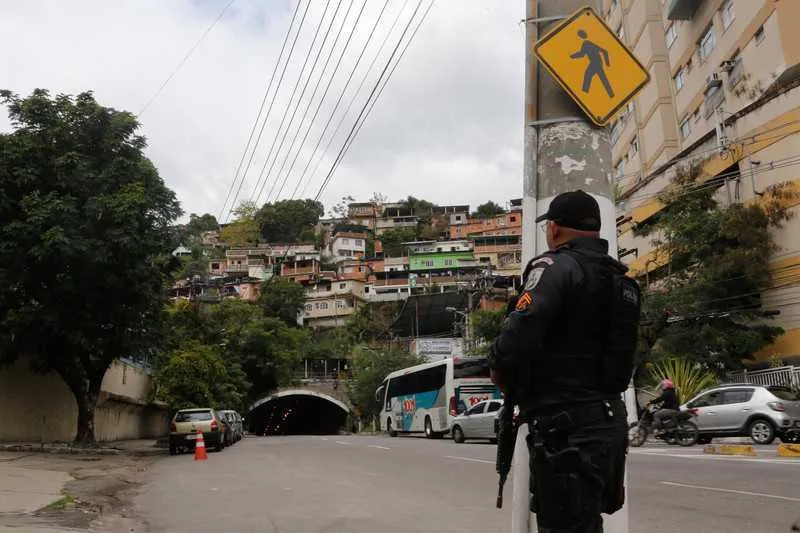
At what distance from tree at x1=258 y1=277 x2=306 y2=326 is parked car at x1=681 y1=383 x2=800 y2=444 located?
60965 mm

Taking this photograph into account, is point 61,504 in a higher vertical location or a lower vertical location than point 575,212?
lower

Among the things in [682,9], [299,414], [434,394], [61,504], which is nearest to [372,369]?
[434,394]

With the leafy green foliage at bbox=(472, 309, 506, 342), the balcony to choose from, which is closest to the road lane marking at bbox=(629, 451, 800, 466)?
the balcony

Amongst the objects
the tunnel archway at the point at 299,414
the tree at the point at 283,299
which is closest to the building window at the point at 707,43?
the tunnel archway at the point at 299,414

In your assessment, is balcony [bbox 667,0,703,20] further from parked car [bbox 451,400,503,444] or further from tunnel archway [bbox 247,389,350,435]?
tunnel archway [bbox 247,389,350,435]

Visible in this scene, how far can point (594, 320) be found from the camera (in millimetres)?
2717

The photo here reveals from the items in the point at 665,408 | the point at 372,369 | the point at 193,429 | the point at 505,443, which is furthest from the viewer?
the point at 372,369

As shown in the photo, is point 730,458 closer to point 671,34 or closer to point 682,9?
point 682,9

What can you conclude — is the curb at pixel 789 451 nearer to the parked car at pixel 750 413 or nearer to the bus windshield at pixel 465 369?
the parked car at pixel 750 413

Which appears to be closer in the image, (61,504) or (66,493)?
(61,504)

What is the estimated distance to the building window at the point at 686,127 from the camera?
116 feet

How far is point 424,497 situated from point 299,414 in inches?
2528

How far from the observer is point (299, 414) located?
71.2m

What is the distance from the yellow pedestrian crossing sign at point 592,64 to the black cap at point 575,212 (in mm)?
1230
